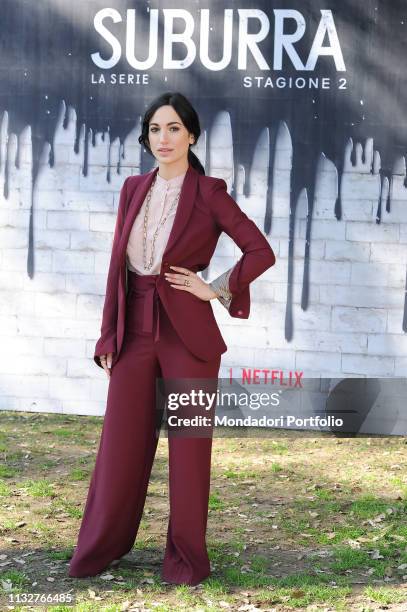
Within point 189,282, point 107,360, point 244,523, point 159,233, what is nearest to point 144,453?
point 107,360

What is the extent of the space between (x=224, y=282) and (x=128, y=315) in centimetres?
38

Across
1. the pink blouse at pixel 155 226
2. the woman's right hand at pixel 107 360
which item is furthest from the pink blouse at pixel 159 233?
the woman's right hand at pixel 107 360

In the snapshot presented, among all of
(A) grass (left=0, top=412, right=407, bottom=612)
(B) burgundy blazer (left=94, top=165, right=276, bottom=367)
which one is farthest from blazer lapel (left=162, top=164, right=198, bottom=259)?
(A) grass (left=0, top=412, right=407, bottom=612)

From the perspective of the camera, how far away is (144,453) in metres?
3.73

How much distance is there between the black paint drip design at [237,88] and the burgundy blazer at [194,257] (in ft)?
9.00

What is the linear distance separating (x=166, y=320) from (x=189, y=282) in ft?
0.55

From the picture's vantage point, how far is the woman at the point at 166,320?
360 cm

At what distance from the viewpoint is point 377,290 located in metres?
6.29

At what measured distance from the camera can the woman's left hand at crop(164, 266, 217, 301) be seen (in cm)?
357

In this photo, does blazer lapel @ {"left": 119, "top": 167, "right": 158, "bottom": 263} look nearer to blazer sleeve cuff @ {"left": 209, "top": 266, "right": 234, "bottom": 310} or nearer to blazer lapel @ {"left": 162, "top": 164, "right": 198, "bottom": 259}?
blazer lapel @ {"left": 162, "top": 164, "right": 198, "bottom": 259}

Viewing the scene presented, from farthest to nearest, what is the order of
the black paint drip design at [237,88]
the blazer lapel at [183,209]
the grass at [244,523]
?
the black paint drip design at [237,88]
the grass at [244,523]
the blazer lapel at [183,209]

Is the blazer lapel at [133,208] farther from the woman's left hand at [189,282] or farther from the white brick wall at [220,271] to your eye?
the white brick wall at [220,271]

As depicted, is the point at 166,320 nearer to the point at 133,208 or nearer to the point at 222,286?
the point at 222,286

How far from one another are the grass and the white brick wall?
44 cm
